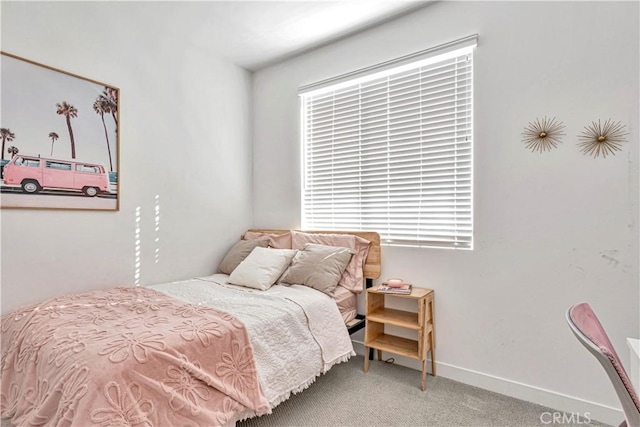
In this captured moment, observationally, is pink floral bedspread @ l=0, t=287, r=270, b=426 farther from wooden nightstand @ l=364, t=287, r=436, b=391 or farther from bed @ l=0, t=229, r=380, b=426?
wooden nightstand @ l=364, t=287, r=436, b=391

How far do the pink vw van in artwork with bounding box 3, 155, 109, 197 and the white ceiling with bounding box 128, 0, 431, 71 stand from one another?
4.40ft

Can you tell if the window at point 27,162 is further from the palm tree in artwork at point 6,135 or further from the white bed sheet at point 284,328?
the white bed sheet at point 284,328

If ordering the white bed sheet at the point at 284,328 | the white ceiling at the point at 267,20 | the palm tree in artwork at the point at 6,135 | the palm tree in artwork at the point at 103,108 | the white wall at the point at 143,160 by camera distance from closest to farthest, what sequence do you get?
1. the white bed sheet at the point at 284,328
2. the palm tree in artwork at the point at 6,135
3. the white wall at the point at 143,160
4. the palm tree in artwork at the point at 103,108
5. the white ceiling at the point at 267,20

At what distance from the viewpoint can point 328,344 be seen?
6.91ft

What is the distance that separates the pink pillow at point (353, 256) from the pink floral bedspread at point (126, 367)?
1.17 metres

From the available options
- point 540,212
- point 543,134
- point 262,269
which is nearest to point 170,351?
point 262,269

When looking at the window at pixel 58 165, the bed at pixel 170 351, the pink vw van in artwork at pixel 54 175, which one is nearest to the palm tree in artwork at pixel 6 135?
the pink vw van in artwork at pixel 54 175

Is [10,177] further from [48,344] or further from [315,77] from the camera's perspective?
[315,77]

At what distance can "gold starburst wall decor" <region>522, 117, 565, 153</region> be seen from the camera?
1.97 m

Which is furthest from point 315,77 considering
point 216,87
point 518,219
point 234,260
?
point 518,219

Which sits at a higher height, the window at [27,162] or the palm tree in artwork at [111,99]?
the palm tree in artwork at [111,99]

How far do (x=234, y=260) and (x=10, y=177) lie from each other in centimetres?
168

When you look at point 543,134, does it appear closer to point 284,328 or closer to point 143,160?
point 284,328

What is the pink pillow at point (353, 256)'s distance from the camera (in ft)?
8.55
